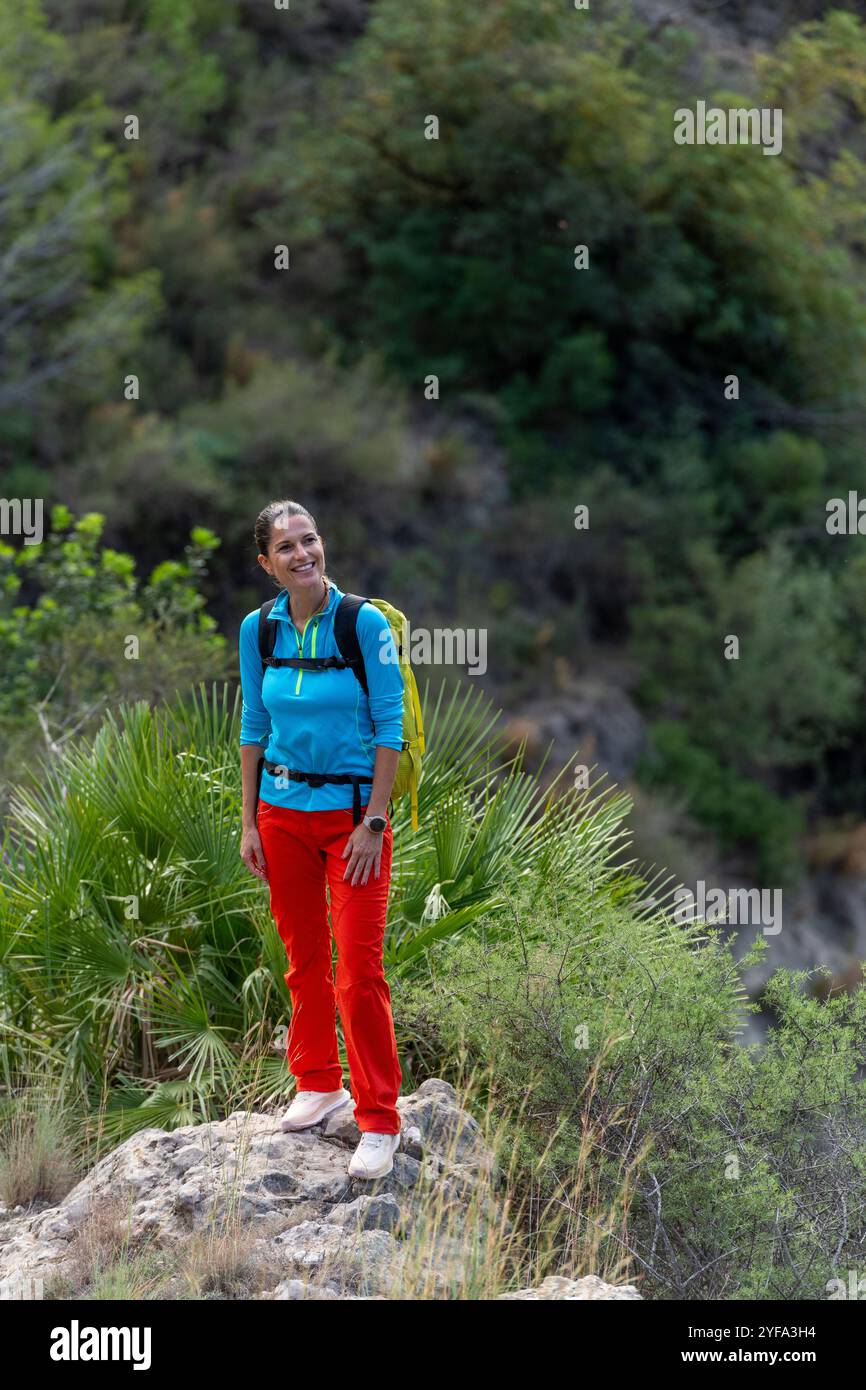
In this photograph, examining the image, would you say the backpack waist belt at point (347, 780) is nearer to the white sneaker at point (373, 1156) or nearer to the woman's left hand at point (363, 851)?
the woman's left hand at point (363, 851)

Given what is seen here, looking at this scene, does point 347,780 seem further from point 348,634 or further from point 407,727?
point 348,634

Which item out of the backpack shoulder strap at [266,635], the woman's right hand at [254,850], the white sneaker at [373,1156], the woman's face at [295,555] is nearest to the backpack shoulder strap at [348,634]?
the woman's face at [295,555]

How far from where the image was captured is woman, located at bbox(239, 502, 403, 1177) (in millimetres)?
4484

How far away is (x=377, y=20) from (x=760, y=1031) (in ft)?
68.4

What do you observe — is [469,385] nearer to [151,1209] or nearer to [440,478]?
[440,478]

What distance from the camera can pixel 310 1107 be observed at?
16.2ft

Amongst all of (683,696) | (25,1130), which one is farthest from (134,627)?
(683,696)

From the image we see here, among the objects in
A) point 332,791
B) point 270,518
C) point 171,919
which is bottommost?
point 171,919

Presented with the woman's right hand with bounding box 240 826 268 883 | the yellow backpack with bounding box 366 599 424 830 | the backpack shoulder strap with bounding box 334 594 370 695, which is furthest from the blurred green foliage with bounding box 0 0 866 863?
the backpack shoulder strap with bounding box 334 594 370 695

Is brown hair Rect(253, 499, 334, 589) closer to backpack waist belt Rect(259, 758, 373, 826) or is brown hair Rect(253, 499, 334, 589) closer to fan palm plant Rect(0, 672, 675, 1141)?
backpack waist belt Rect(259, 758, 373, 826)

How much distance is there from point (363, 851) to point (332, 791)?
0.65ft

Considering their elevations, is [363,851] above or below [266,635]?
below

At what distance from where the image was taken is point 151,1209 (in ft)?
15.3

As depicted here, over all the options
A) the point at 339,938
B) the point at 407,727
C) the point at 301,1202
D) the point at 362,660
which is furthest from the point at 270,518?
the point at 301,1202
